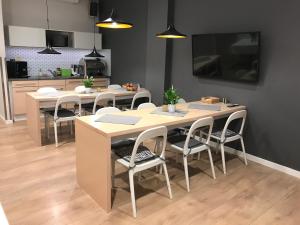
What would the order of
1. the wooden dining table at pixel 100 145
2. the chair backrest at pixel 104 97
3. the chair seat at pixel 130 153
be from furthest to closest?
the chair backrest at pixel 104 97, the chair seat at pixel 130 153, the wooden dining table at pixel 100 145

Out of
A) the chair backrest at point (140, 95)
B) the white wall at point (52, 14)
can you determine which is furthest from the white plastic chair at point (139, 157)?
the white wall at point (52, 14)

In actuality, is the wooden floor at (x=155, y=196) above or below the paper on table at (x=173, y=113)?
below

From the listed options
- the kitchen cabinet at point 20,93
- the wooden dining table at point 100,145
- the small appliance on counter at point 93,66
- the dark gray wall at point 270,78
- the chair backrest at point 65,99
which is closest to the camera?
the wooden dining table at point 100,145

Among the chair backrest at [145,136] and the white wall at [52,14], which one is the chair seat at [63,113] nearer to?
the chair backrest at [145,136]

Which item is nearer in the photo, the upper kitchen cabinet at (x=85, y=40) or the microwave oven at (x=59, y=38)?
the microwave oven at (x=59, y=38)

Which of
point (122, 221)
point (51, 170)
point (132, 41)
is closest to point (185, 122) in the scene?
point (122, 221)

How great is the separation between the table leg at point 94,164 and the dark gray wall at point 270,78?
2.31m

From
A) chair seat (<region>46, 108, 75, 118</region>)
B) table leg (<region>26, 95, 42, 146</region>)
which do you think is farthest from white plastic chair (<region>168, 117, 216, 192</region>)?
table leg (<region>26, 95, 42, 146</region>)

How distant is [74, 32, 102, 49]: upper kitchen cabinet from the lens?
608 centimetres

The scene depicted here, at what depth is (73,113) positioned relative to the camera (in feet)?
14.0

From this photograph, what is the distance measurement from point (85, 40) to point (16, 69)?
5.58ft

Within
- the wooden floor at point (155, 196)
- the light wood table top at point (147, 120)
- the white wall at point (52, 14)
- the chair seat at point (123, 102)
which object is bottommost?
the wooden floor at point (155, 196)

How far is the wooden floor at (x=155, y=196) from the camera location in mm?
2396

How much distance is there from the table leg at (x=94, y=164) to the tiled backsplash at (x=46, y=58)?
3.87m
